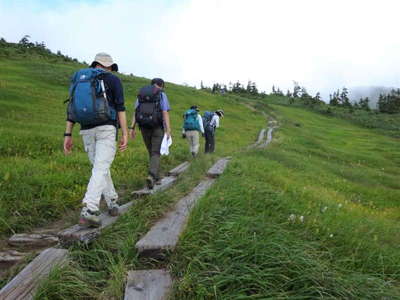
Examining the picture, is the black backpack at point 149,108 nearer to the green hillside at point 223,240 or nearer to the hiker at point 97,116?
the green hillside at point 223,240

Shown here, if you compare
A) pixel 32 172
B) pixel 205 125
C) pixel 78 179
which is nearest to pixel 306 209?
pixel 78 179

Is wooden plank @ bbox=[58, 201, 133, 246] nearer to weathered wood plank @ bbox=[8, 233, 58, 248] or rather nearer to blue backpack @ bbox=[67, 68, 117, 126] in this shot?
weathered wood plank @ bbox=[8, 233, 58, 248]

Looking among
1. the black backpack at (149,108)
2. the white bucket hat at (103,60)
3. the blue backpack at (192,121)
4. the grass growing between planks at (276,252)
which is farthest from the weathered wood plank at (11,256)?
the blue backpack at (192,121)

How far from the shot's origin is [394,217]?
8430 mm

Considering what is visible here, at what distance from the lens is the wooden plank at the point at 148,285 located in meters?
2.62

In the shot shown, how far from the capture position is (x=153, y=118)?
21.2 feet

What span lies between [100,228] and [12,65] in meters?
39.1

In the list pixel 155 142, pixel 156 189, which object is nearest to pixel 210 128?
pixel 155 142

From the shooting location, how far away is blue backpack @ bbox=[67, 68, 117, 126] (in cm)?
413

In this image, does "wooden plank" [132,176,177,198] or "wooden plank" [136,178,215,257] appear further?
"wooden plank" [132,176,177,198]

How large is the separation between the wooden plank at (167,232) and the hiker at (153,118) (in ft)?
6.18

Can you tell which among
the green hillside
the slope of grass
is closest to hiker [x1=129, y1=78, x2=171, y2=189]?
the green hillside

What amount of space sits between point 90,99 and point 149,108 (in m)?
2.40

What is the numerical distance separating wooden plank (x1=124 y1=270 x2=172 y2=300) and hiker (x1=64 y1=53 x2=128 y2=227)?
137 centimetres
